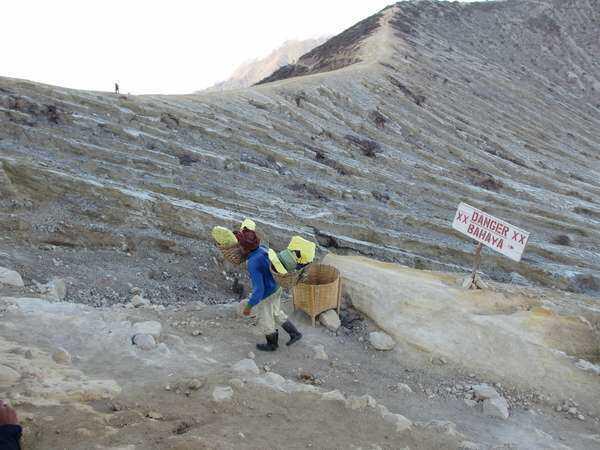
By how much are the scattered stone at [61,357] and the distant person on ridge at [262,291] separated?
5.47 ft

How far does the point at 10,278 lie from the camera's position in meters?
5.46

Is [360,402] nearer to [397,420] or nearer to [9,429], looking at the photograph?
[397,420]

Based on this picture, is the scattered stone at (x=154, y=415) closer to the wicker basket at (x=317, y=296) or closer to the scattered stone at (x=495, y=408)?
the wicker basket at (x=317, y=296)

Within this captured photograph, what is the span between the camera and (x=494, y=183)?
15.1m

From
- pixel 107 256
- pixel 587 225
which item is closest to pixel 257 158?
pixel 107 256

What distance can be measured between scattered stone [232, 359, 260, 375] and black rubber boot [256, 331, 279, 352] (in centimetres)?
45

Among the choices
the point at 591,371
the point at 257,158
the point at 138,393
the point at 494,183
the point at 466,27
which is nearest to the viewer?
the point at 138,393

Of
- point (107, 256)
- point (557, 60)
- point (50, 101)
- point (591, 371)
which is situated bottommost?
point (107, 256)

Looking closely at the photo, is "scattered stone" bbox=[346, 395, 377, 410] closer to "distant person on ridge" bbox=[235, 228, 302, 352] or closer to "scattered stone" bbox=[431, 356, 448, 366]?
"distant person on ridge" bbox=[235, 228, 302, 352]

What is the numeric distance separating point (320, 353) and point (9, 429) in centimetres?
298

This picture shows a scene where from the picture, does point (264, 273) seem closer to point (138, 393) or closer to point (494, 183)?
point (138, 393)

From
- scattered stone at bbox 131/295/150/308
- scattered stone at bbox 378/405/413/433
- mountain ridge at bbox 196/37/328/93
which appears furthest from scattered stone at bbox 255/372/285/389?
mountain ridge at bbox 196/37/328/93

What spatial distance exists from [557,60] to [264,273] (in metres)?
34.5

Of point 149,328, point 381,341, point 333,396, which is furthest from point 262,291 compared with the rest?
point 381,341
